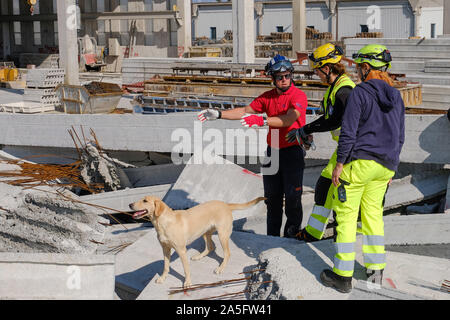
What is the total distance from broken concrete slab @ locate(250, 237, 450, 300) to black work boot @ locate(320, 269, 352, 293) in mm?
38

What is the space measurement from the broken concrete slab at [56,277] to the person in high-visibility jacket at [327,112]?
5.56 ft

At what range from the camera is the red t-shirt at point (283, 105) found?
16.4 ft

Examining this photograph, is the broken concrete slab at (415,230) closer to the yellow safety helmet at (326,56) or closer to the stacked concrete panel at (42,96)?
the yellow safety helmet at (326,56)

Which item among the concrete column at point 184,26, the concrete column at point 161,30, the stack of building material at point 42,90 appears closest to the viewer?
the stack of building material at point 42,90

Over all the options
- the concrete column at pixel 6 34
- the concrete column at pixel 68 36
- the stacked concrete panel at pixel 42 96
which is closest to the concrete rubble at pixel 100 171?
the stacked concrete panel at pixel 42 96

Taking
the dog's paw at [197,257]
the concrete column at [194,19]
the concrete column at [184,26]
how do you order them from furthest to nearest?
the concrete column at [194,19]
the concrete column at [184,26]
the dog's paw at [197,257]

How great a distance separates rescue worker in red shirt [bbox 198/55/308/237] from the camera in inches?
192

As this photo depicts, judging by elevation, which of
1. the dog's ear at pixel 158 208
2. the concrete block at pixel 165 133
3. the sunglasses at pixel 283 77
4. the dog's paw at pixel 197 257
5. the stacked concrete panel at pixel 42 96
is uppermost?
the sunglasses at pixel 283 77

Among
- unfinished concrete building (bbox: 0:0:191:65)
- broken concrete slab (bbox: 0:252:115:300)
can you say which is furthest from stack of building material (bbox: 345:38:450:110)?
unfinished concrete building (bbox: 0:0:191:65)

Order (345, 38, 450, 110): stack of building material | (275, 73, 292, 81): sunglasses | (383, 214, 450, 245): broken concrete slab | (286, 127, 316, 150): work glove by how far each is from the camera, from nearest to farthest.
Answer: (286, 127, 316, 150): work glove < (275, 73, 292, 81): sunglasses < (383, 214, 450, 245): broken concrete slab < (345, 38, 450, 110): stack of building material

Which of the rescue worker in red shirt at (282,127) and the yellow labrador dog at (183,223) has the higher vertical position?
the rescue worker in red shirt at (282,127)

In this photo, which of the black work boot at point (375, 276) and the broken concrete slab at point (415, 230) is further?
the broken concrete slab at point (415, 230)

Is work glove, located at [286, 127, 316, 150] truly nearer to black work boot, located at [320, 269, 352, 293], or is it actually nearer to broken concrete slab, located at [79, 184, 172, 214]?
black work boot, located at [320, 269, 352, 293]
